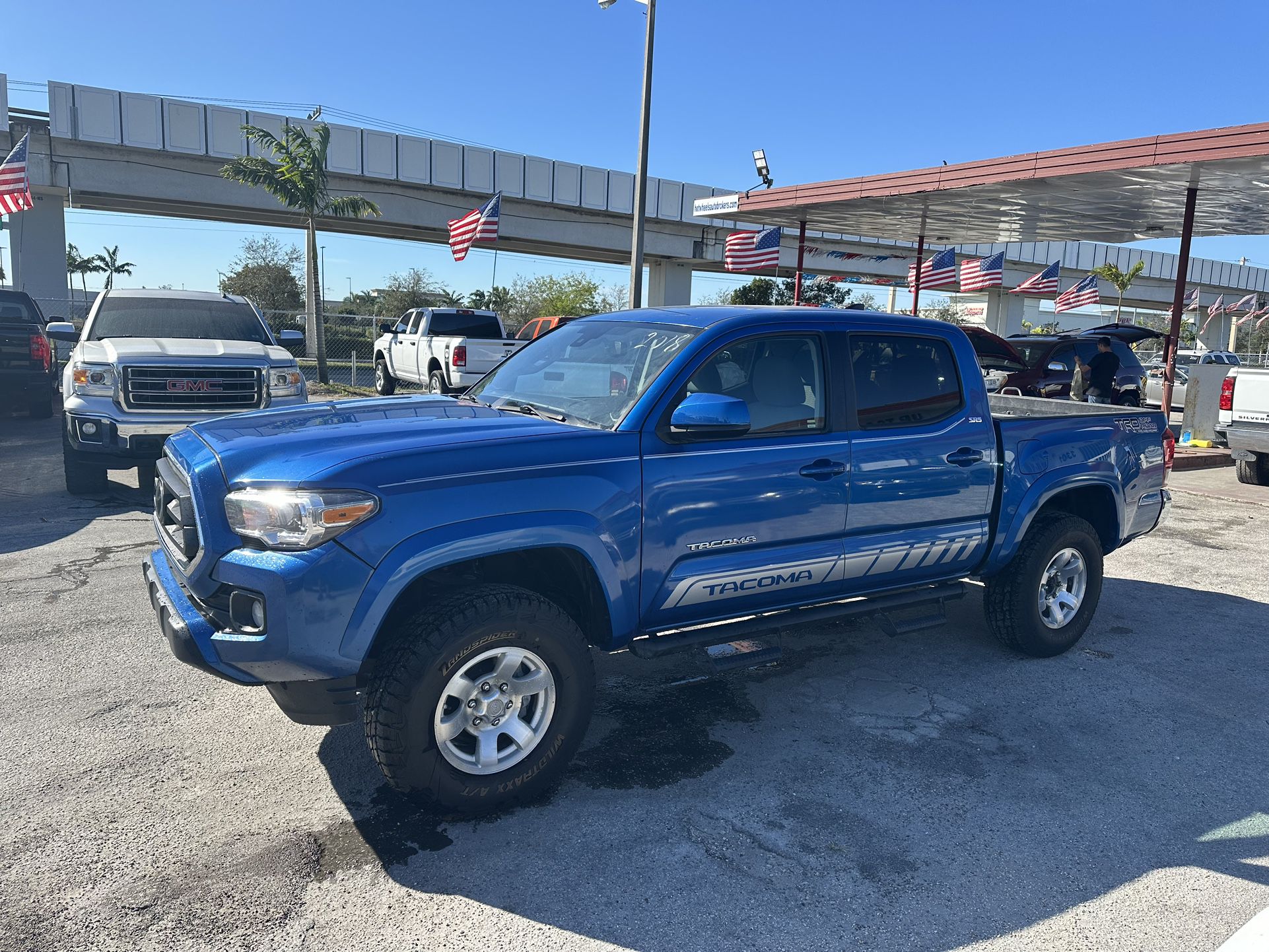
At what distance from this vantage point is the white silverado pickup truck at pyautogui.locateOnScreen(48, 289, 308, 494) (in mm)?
8031

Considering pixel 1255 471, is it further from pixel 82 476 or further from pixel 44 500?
pixel 44 500

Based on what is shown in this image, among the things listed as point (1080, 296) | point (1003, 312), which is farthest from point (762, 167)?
point (1003, 312)

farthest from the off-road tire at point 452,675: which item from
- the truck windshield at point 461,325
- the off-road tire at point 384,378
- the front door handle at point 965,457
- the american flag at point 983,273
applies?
the american flag at point 983,273

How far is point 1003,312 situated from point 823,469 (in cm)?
5654

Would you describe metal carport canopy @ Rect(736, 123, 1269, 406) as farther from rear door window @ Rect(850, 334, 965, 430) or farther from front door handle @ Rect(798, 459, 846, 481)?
front door handle @ Rect(798, 459, 846, 481)

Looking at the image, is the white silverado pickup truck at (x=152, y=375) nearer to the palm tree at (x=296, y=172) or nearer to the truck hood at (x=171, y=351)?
the truck hood at (x=171, y=351)

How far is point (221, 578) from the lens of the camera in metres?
3.18

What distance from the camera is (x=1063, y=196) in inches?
596

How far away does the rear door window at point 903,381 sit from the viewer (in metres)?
4.55

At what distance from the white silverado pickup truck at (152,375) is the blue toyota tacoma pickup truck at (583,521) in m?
4.72

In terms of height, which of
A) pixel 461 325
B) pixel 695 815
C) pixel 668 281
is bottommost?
pixel 695 815

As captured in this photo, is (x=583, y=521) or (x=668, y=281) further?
(x=668, y=281)

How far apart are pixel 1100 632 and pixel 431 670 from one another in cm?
459

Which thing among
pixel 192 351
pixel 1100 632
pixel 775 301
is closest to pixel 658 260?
pixel 775 301
